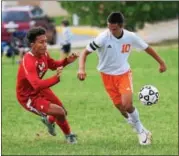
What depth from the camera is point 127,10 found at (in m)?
35.3

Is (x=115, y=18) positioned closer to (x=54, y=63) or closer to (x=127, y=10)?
(x=54, y=63)

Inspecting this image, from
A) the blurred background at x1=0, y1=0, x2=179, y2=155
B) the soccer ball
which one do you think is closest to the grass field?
the blurred background at x1=0, y1=0, x2=179, y2=155

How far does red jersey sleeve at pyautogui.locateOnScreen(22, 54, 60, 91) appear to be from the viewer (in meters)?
8.90

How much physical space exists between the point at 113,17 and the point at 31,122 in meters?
3.64

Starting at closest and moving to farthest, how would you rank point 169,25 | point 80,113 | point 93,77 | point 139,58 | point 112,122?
1. point 112,122
2. point 80,113
3. point 93,77
4. point 139,58
5. point 169,25

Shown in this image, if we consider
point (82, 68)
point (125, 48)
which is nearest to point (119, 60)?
point (125, 48)

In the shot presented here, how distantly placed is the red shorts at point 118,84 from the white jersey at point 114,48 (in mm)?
80

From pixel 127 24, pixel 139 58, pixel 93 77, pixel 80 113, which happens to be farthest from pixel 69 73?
pixel 127 24

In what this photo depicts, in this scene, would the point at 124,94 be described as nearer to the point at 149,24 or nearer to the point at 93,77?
the point at 93,77

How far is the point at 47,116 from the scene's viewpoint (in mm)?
10070

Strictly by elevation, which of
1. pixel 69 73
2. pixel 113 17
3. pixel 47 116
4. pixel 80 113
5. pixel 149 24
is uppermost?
pixel 113 17

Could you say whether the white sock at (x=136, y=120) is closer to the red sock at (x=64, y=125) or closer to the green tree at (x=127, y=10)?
the red sock at (x=64, y=125)

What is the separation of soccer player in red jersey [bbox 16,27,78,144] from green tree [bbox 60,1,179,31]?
83.0 ft

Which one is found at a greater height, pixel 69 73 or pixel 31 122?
pixel 31 122
